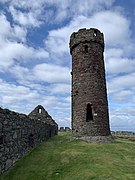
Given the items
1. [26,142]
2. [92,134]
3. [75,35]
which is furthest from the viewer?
[75,35]

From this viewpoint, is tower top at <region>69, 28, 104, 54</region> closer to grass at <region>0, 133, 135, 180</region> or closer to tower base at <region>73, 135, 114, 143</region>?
tower base at <region>73, 135, 114, 143</region>

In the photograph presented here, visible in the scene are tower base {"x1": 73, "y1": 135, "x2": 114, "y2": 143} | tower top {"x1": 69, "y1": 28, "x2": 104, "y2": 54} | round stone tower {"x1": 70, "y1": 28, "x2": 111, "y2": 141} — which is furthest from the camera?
tower top {"x1": 69, "y1": 28, "x2": 104, "y2": 54}

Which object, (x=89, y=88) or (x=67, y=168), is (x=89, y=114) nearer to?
(x=89, y=88)

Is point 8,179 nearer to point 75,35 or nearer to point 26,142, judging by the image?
point 26,142

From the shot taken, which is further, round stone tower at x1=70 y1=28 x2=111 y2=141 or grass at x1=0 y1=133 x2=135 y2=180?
round stone tower at x1=70 y1=28 x2=111 y2=141

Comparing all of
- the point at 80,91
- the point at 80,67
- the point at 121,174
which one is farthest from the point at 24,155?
the point at 80,67

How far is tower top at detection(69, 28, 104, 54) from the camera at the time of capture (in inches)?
770

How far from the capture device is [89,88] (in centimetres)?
1825

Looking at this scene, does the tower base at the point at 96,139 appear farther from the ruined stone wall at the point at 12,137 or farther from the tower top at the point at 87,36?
the tower top at the point at 87,36

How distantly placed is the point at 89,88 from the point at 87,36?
497cm

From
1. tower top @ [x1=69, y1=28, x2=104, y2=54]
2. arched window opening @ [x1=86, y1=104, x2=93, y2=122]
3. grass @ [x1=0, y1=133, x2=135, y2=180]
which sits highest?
tower top @ [x1=69, y1=28, x2=104, y2=54]

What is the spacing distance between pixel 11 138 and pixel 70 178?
314 cm

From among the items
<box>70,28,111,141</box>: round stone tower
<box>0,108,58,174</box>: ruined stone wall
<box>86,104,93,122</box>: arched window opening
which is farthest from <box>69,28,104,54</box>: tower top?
<box>0,108,58,174</box>: ruined stone wall

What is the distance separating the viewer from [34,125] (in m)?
14.0
